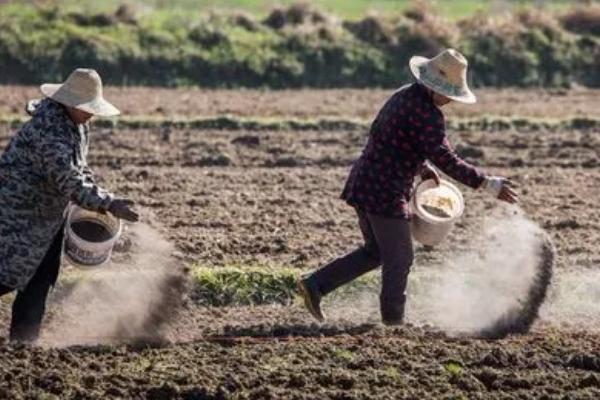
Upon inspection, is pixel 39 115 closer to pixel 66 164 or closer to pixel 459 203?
pixel 66 164

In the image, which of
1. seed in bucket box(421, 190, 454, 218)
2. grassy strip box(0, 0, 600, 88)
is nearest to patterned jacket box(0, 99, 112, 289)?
seed in bucket box(421, 190, 454, 218)

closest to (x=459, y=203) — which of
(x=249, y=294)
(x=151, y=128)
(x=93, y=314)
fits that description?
(x=249, y=294)

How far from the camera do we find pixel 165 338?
400 inches

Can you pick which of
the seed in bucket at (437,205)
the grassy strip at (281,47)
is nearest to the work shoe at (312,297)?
the seed in bucket at (437,205)

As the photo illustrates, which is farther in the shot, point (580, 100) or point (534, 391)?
point (580, 100)

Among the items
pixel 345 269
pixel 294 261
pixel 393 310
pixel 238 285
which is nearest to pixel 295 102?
pixel 294 261

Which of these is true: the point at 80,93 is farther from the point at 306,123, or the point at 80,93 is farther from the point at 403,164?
the point at 306,123

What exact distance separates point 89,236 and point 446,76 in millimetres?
2543

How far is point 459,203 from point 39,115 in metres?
3.09

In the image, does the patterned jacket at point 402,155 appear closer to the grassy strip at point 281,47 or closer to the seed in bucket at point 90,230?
the seed in bucket at point 90,230

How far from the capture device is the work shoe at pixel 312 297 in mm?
10703

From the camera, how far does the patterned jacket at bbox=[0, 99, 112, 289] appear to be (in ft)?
31.0

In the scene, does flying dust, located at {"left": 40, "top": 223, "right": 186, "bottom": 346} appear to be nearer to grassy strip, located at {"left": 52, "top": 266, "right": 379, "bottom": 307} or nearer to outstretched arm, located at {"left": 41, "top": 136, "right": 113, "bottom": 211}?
grassy strip, located at {"left": 52, "top": 266, "right": 379, "bottom": 307}

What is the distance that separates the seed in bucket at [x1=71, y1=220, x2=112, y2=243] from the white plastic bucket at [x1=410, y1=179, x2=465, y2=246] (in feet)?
6.89
